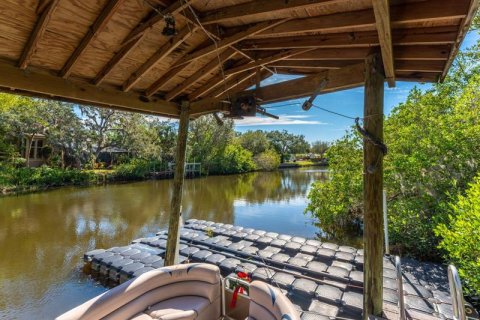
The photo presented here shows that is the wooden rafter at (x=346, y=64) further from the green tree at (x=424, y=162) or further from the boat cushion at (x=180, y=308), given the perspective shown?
the green tree at (x=424, y=162)

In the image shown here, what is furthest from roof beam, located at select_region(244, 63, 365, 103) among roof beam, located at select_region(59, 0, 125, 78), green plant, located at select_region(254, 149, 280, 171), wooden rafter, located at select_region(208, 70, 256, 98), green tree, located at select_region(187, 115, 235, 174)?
green plant, located at select_region(254, 149, 280, 171)

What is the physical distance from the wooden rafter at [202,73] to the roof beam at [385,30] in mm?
1360

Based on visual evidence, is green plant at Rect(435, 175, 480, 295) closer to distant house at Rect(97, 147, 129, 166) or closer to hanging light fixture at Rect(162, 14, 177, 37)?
hanging light fixture at Rect(162, 14, 177, 37)

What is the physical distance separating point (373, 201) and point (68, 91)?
313cm

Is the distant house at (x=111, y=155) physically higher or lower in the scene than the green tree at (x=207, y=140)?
lower

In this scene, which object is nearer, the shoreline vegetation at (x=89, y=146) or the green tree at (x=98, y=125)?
the shoreline vegetation at (x=89, y=146)

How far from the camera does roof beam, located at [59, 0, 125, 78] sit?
1700mm

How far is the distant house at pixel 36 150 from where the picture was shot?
1517 cm

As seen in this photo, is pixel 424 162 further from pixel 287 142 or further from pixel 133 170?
pixel 287 142

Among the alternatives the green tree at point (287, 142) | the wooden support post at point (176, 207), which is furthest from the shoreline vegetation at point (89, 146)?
the green tree at point (287, 142)

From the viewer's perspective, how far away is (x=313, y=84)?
8.63ft

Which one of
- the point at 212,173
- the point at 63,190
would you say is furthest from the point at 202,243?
the point at 212,173

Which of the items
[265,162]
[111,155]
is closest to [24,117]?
[111,155]

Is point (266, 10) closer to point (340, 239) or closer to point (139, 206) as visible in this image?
point (340, 239)
